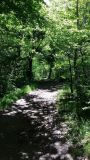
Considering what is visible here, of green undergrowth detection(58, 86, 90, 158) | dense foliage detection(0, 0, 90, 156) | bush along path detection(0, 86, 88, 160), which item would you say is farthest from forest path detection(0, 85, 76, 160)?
dense foliage detection(0, 0, 90, 156)

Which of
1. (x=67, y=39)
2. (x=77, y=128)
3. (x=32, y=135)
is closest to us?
(x=32, y=135)

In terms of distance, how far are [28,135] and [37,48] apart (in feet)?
103

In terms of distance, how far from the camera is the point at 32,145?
10797 millimetres

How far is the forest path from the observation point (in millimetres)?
9781

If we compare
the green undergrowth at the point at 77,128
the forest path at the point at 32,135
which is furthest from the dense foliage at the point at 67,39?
the forest path at the point at 32,135

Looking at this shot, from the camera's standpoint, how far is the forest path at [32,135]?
9.78 m

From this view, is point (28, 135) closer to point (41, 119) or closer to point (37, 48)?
point (41, 119)

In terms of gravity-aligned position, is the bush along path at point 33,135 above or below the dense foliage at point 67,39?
below

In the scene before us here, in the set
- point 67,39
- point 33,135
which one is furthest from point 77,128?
point 67,39

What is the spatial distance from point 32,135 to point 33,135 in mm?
42

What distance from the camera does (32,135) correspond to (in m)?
12.2

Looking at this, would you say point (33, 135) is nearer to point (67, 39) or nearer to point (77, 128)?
point (77, 128)

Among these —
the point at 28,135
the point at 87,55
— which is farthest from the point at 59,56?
the point at 28,135

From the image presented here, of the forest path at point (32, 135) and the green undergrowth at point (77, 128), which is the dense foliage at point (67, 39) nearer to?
the green undergrowth at point (77, 128)
